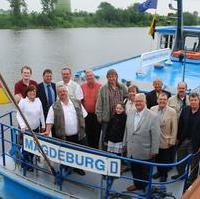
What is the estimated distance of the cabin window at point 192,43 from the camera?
9.99 meters

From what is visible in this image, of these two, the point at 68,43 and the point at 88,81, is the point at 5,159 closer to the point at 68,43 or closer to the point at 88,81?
the point at 88,81

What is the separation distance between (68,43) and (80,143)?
27.4m

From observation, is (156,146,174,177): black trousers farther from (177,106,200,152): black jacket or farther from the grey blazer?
the grey blazer

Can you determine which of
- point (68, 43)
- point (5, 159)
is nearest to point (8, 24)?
point (68, 43)

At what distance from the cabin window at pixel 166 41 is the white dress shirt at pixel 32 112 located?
5885 millimetres

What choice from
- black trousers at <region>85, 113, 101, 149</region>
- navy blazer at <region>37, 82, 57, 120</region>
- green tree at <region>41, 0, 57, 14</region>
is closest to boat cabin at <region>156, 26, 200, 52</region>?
black trousers at <region>85, 113, 101, 149</region>

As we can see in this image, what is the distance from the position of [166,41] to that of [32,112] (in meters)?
6.12

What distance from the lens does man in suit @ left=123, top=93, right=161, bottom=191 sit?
15.7 feet

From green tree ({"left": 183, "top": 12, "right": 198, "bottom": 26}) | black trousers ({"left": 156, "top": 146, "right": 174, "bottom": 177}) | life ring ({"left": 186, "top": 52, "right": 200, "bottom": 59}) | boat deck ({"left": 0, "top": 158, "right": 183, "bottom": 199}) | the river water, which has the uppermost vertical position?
green tree ({"left": 183, "top": 12, "right": 198, "bottom": 26})

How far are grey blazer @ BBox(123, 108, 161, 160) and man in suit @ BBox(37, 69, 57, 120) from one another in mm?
1441

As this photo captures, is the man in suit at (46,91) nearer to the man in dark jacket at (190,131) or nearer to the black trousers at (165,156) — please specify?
the black trousers at (165,156)

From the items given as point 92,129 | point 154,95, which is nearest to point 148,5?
point 154,95

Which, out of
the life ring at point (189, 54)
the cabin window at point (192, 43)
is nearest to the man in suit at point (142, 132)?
the life ring at point (189, 54)

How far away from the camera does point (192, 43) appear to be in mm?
10125
